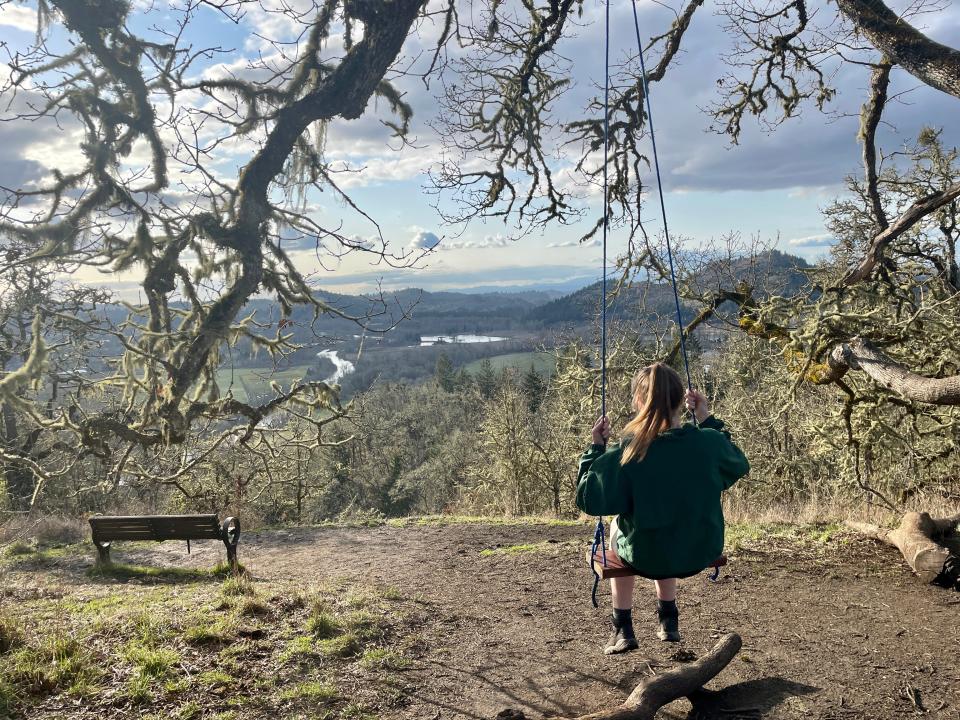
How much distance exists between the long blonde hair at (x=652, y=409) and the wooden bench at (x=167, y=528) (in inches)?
265

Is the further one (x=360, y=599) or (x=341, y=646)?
(x=360, y=599)

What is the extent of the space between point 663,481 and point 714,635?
102 inches

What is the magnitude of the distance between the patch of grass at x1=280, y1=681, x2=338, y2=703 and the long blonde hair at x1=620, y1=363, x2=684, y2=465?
2436mm

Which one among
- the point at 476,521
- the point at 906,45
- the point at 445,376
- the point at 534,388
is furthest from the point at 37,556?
the point at 445,376

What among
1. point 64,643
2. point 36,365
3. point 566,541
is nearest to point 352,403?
point 566,541

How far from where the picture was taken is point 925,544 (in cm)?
604

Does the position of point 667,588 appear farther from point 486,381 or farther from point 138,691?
point 486,381

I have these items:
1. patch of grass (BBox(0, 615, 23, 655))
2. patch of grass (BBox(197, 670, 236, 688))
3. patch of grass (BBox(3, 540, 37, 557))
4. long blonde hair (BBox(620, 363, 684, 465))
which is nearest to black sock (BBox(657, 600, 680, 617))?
long blonde hair (BBox(620, 363, 684, 465))

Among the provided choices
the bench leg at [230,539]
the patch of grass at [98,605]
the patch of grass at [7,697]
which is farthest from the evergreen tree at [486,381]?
the patch of grass at [7,697]

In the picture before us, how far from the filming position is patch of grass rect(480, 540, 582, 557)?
839 cm

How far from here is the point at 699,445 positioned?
3.33 m

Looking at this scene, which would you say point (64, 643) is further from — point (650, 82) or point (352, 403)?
point (650, 82)

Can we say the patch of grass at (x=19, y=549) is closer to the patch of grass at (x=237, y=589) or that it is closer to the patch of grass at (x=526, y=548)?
the patch of grass at (x=237, y=589)

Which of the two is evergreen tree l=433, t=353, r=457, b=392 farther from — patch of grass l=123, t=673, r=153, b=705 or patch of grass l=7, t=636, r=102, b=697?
patch of grass l=123, t=673, r=153, b=705
